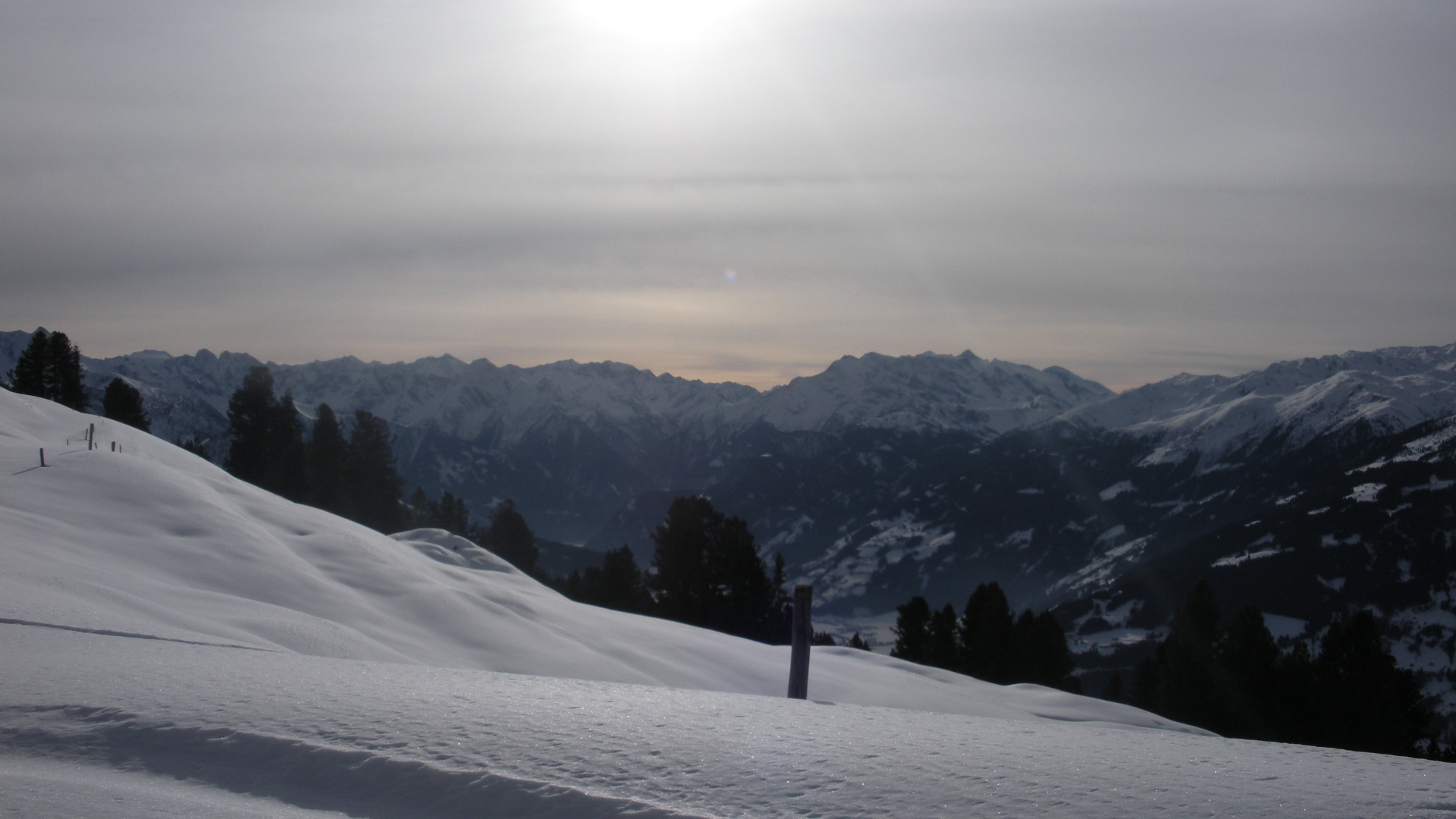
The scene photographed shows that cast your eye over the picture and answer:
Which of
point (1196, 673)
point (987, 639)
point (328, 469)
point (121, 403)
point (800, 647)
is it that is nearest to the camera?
point (800, 647)

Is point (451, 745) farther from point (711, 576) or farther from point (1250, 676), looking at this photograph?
point (1250, 676)

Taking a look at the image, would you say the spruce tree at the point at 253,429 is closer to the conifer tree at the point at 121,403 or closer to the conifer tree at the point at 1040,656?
the conifer tree at the point at 121,403

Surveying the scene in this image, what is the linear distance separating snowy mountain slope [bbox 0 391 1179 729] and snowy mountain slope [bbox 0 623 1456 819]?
2904mm

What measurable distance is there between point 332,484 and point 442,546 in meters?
31.4

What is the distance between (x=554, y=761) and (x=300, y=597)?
7.76m

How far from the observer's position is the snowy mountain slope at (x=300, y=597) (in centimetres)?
884

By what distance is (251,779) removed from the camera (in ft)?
13.6

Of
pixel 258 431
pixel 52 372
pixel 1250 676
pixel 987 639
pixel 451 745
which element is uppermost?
pixel 52 372

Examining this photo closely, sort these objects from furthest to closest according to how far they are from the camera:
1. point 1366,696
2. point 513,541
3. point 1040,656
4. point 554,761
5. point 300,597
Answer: point 513,541 < point 1040,656 < point 1366,696 < point 300,597 < point 554,761

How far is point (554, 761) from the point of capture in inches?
170

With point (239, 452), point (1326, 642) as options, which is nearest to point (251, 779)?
point (1326, 642)

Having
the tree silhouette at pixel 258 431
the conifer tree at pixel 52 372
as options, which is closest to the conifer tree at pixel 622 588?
the tree silhouette at pixel 258 431

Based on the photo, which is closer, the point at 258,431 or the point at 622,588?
the point at 622,588

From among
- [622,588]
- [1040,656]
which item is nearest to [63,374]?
[622,588]
